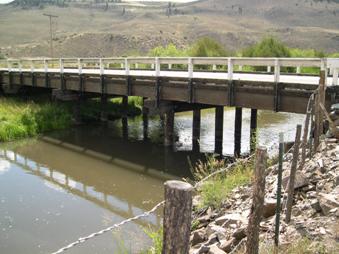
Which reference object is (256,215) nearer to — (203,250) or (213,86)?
(203,250)

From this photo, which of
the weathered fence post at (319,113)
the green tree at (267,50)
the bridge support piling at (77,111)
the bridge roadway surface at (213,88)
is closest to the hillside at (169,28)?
the green tree at (267,50)

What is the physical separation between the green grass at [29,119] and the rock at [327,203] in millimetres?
19076

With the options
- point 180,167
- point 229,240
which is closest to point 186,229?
point 229,240

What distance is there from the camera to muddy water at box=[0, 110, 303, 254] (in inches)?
393

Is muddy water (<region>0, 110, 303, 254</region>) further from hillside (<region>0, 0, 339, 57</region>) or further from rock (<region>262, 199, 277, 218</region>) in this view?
hillside (<region>0, 0, 339, 57</region>)

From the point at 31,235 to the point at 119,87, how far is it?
38.5ft

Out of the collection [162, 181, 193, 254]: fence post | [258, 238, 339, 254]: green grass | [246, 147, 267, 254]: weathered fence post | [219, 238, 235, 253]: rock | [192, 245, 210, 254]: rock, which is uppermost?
[162, 181, 193, 254]: fence post

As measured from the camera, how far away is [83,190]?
13844 mm

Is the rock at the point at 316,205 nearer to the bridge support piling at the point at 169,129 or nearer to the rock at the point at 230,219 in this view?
the rock at the point at 230,219

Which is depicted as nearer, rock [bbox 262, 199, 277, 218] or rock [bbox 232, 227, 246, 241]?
rock [bbox 232, 227, 246, 241]

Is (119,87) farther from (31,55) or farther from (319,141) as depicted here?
(31,55)

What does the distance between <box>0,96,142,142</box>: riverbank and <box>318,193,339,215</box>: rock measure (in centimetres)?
1905

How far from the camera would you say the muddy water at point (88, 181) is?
9.98 metres

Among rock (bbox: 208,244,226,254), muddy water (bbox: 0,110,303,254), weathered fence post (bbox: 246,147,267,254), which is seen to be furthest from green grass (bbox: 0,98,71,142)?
weathered fence post (bbox: 246,147,267,254)
